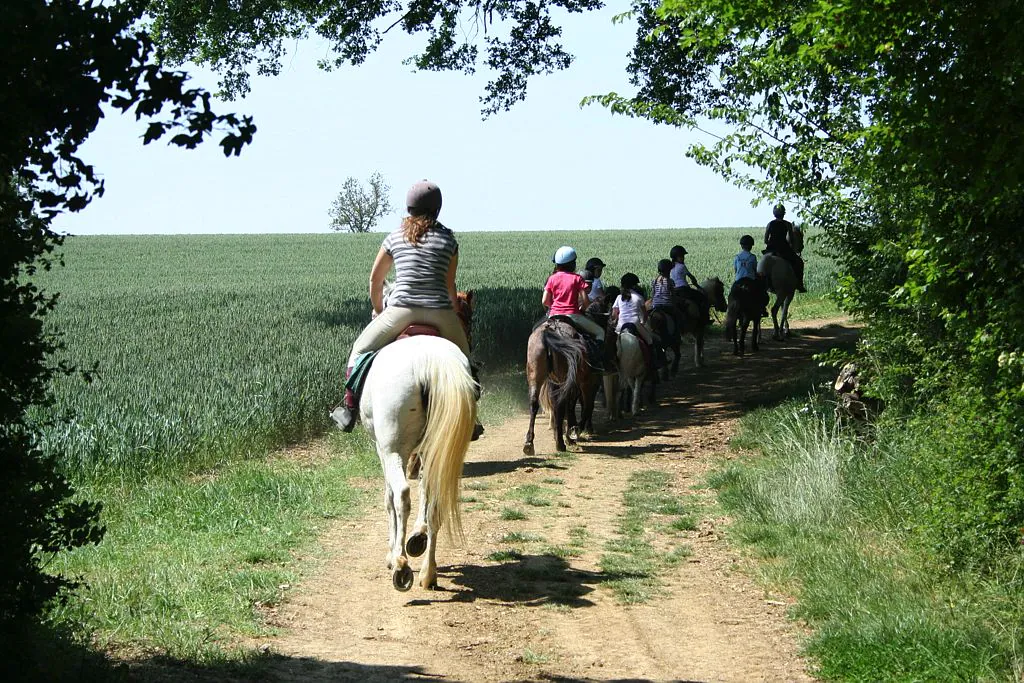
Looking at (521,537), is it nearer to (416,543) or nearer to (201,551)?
(416,543)

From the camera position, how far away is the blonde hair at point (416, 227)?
7918 millimetres

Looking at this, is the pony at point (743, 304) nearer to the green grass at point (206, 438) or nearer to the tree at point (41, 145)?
the green grass at point (206, 438)

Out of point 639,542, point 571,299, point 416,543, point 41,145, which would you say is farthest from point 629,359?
point 41,145

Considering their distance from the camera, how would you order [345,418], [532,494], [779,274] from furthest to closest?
1. [779,274]
2. [532,494]
3. [345,418]

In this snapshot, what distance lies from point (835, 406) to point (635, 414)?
3.70 meters

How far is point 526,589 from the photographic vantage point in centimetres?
760

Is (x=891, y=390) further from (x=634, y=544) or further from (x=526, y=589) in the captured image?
(x=526, y=589)

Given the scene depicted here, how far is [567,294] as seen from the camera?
43.5ft

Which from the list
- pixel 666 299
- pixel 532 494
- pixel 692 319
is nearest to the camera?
pixel 532 494

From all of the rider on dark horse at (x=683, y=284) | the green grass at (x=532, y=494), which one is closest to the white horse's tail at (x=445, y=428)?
the green grass at (x=532, y=494)

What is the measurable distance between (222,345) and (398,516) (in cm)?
1415

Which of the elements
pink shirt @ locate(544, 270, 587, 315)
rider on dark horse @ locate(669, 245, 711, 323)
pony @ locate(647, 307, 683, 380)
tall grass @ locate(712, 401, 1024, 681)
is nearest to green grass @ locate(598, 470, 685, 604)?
tall grass @ locate(712, 401, 1024, 681)

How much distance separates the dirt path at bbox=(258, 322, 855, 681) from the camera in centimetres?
612

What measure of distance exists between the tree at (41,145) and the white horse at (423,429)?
232cm
